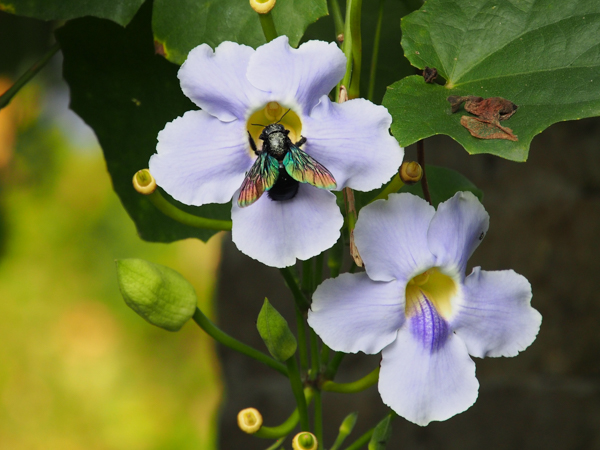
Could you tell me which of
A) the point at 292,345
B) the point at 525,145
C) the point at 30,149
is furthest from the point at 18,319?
the point at 525,145

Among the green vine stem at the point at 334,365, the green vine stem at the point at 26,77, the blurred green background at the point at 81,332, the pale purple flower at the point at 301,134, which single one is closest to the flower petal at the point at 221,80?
the pale purple flower at the point at 301,134

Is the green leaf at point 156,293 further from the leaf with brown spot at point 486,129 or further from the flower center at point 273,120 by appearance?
the leaf with brown spot at point 486,129

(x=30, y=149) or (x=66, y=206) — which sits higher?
(x=30, y=149)

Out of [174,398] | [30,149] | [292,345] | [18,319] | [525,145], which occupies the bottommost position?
[174,398]

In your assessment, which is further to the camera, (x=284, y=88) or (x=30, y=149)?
(x=30, y=149)

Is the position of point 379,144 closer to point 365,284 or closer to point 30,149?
point 365,284

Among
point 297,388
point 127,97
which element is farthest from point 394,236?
point 127,97

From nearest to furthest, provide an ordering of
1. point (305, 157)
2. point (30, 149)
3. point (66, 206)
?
point (305, 157) < point (30, 149) < point (66, 206)
